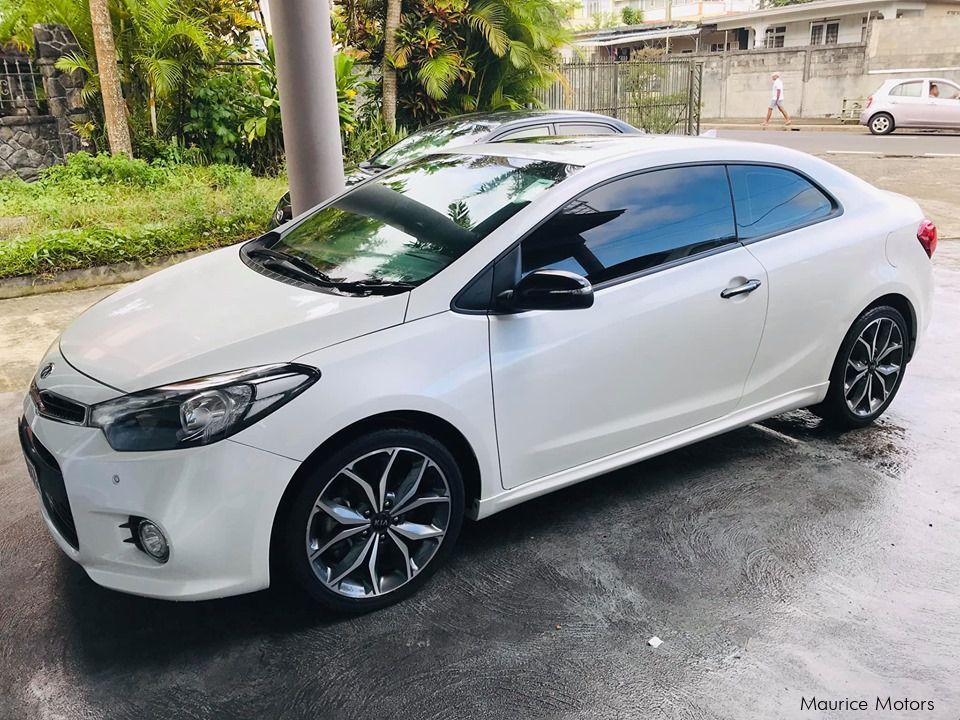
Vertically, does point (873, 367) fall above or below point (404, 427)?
below

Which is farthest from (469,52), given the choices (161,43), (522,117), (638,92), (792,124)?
(792,124)

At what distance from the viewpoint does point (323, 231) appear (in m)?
3.88

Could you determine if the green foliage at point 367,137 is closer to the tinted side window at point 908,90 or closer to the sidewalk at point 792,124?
the sidewalk at point 792,124

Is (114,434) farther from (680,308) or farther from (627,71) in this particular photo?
(627,71)

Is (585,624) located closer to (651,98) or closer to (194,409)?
(194,409)

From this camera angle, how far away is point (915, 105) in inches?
834

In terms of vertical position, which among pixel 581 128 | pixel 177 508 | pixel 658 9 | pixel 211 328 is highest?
pixel 658 9

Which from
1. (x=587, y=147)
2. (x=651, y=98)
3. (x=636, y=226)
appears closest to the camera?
(x=636, y=226)

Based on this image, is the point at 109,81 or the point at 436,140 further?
the point at 109,81

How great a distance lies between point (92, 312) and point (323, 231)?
1061 millimetres

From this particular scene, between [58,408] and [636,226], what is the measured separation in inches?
92.1

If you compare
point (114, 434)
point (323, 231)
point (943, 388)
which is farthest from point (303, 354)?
point (943, 388)

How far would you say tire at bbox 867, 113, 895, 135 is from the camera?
71.5ft

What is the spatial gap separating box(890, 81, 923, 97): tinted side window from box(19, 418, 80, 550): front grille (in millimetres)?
23403
